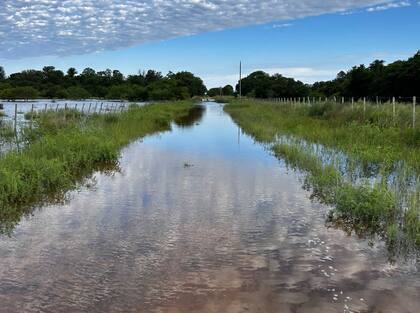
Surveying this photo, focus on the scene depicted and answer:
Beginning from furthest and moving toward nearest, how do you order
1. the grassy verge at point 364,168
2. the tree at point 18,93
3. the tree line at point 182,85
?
the tree at point 18,93 < the tree line at point 182,85 < the grassy verge at point 364,168

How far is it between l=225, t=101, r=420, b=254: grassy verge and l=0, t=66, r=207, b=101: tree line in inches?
3968

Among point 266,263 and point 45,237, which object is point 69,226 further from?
point 266,263

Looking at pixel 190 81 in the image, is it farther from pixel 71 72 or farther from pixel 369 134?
pixel 369 134

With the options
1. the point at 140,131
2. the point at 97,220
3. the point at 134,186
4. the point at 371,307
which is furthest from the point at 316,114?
the point at 371,307

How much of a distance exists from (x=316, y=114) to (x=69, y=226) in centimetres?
2677

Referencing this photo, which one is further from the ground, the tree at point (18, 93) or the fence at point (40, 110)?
the tree at point (18, 93)

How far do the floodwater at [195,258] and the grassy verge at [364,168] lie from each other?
463 millimetres

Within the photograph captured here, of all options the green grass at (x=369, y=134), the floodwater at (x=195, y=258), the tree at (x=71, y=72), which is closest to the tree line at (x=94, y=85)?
the tree at (x=71, y=72)

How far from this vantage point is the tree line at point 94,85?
131 m

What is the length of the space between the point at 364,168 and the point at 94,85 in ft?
524

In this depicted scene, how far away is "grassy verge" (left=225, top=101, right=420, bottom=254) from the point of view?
7840 millimetres

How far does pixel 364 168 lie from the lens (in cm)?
1260

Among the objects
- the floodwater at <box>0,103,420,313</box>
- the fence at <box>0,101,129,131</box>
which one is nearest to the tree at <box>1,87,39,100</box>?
the fence at <box>0,101,129,131</box>

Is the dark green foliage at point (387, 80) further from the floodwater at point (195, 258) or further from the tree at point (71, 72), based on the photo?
the tree at point (71, 72)
